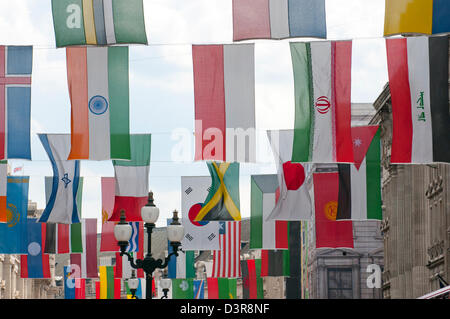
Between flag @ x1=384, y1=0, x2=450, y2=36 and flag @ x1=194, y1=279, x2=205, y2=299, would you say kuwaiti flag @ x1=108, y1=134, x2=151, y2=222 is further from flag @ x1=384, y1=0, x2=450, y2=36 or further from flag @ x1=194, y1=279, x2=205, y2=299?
flag @ x1=194, y1=279, x2=205, y2=299

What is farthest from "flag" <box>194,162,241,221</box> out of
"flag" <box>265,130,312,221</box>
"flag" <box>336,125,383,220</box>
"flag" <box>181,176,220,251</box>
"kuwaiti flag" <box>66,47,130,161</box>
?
Answer: "kuwaiti flag" <box>66,47,130,161</box>

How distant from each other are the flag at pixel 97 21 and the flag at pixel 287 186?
6130mm

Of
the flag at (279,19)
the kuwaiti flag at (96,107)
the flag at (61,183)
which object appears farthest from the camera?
the flag at (61,183)

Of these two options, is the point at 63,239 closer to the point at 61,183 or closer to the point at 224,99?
the point at 61,183

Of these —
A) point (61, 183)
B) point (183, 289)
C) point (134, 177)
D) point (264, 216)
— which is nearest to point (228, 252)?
point (264, 216)

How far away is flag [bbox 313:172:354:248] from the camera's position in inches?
1337

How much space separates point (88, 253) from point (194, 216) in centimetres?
770

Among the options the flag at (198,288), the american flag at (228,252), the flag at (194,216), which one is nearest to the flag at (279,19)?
the flag at (194,216)

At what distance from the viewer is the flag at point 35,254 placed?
42.4 metres

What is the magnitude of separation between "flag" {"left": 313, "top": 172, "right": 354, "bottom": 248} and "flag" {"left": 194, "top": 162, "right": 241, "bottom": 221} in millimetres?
2574

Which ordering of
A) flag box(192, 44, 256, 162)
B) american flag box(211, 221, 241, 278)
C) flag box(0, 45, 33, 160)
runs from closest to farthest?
flag box(192, 44, 256, 162), flag box(0, 45, 33, 160), american flag box(211, 221, 241, 278)

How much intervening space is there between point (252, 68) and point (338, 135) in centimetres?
279

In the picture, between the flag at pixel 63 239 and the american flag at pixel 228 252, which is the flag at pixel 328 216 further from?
the flag at pixel 63 239

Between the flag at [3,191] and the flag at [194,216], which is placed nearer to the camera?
the flag at [3,191]
